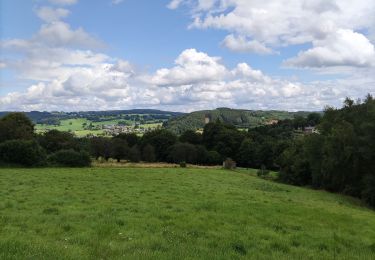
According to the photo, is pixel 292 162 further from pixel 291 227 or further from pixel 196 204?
pixel 291 227

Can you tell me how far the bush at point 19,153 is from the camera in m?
65.5

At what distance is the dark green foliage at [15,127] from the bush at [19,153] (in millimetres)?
19328

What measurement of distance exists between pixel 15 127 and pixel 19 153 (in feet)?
81.4

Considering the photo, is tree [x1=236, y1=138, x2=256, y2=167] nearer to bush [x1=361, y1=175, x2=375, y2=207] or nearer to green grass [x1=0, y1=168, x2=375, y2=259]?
bush [x1=361, y1=175, x2=375, y2=207]

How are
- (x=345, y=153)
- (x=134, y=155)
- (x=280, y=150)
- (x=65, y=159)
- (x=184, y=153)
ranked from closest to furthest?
(x=345, y=153), (x=65, y=159), (x=280, y=150), (x=134, y=155), (x=184, y=153)

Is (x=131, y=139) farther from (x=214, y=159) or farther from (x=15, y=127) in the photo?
(x=15, y=127)

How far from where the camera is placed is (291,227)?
17938 mm

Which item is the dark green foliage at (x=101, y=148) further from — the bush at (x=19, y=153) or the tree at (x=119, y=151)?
the bush at (x=19, y=153)

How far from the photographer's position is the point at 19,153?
65.6 metres

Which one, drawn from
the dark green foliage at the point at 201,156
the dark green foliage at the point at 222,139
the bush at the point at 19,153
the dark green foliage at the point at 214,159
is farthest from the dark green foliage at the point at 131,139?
the bush at the point at 19,153

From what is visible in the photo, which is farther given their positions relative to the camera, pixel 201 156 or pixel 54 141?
pixel 201 156

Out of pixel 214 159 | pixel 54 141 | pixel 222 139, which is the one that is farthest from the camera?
pixel 222 139

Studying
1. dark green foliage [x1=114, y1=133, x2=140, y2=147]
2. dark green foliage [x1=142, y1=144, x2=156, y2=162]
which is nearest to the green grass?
dark green foliage [x1=142, y1=144, x2=156, y2=162]

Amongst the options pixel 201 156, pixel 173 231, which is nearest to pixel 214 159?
pixel 201 156
